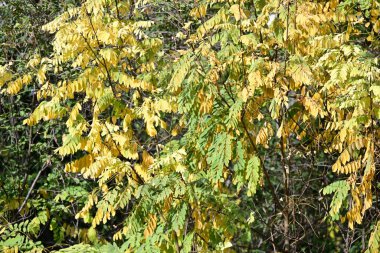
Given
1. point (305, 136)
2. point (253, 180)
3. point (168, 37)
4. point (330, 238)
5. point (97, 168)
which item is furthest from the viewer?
point (330, 238)

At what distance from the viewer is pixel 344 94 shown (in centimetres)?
510

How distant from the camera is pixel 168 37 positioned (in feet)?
28.6

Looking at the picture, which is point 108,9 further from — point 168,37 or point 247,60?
point 168,37

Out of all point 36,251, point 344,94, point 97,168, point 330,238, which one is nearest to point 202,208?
point 97,168

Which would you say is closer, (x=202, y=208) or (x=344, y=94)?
(x=344, y=94)

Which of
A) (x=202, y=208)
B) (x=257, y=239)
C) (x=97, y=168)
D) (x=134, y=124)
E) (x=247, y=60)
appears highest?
(x=247, y=60)

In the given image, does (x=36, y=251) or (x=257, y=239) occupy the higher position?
(x=36, y=251)

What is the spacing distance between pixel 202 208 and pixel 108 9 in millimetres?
2126

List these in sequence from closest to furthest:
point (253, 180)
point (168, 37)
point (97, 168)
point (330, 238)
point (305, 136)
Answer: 1. point (97, 168)
2. point (253, 180)
3. point (305, 136)
4. point (168, 37)
5. point (330, 238)

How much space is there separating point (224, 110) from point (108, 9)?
1671mm

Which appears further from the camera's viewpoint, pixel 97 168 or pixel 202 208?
pixel 202 208

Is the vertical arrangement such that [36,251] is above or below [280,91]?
below

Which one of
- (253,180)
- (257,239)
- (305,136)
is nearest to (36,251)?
(253,180)

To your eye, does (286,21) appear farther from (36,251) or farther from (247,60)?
(36,251)
